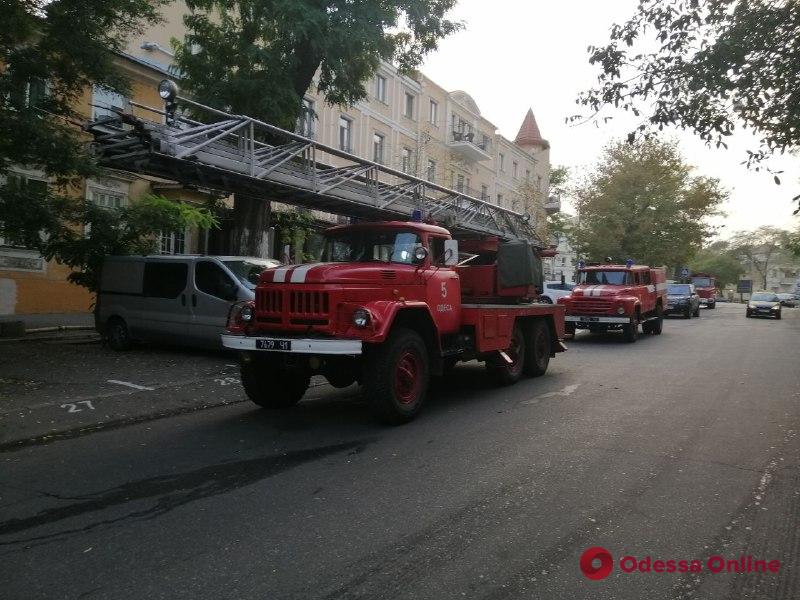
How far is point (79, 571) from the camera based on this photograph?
323cm

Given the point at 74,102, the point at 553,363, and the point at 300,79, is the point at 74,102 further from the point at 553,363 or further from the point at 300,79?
the point at 553,363

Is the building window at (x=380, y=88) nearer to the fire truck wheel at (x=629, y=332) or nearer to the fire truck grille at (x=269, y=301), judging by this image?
the fire truck wheel at (x=629, y=332)

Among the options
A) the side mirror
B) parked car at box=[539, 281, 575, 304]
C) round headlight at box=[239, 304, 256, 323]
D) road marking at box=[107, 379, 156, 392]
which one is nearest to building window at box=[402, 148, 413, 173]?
parked car at box=[539, 281, 575, 304]

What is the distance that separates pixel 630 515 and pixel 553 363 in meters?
7.91

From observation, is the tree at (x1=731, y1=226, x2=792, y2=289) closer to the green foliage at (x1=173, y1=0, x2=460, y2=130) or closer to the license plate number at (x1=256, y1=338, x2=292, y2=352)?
the green foliage at (x1=173, y1=0, x2=460, y2=130)

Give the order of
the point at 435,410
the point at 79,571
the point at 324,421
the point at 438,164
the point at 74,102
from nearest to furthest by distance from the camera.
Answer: the point at 79,571, the point at 324,421, the point at 435,410, the point at 74,102, the point at 438,164

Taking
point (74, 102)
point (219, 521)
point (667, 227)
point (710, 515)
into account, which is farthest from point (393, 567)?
point (667, 227)

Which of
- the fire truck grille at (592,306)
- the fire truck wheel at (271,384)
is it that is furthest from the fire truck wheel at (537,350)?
the fire truck grille at (592,306)

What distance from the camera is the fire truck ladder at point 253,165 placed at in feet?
28.1

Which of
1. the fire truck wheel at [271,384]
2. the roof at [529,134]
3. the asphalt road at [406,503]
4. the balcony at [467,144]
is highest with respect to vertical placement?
the roof at [529,134]

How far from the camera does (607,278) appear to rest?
17.4 m

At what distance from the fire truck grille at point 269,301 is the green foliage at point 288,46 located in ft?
24.3

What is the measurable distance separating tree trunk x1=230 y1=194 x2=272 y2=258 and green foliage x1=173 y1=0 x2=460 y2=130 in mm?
1949

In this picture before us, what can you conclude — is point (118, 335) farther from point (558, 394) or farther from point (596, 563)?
point (596, 563)
